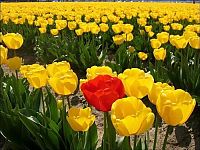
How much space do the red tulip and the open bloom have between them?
52 millimetres

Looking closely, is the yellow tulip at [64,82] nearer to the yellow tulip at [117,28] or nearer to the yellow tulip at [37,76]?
the yellow tulip at [37,76]

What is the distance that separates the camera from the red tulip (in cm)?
132

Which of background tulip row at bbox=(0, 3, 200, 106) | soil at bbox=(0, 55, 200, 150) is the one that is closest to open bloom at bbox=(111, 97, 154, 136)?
soil at bbox=(0, 55, 200, 150)

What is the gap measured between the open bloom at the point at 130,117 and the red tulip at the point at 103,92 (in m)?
0.05

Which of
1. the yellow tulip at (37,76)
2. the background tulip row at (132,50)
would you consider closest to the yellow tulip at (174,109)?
the yellow tulip at (37,76)

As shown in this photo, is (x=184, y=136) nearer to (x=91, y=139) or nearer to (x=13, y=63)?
(x=91, y=139)

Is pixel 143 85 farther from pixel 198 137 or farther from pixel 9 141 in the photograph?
pixel 198 137

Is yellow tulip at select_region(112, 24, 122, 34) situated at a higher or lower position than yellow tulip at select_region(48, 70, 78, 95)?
lower

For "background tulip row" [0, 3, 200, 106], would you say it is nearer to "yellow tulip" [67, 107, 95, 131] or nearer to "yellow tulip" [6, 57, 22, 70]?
"yellow tulip" [6, 57, 22, 70]

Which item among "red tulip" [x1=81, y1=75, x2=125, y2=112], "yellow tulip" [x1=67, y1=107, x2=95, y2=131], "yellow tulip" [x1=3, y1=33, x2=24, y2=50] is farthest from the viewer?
"yellow tulip" [x1=3, y1=33, x2=24, y2=50]

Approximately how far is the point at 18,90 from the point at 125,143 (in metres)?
1.31

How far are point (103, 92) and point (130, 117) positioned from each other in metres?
0.16

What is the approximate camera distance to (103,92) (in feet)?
4.32

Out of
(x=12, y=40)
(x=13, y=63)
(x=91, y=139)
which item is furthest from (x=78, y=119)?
(x=12, y=40)
